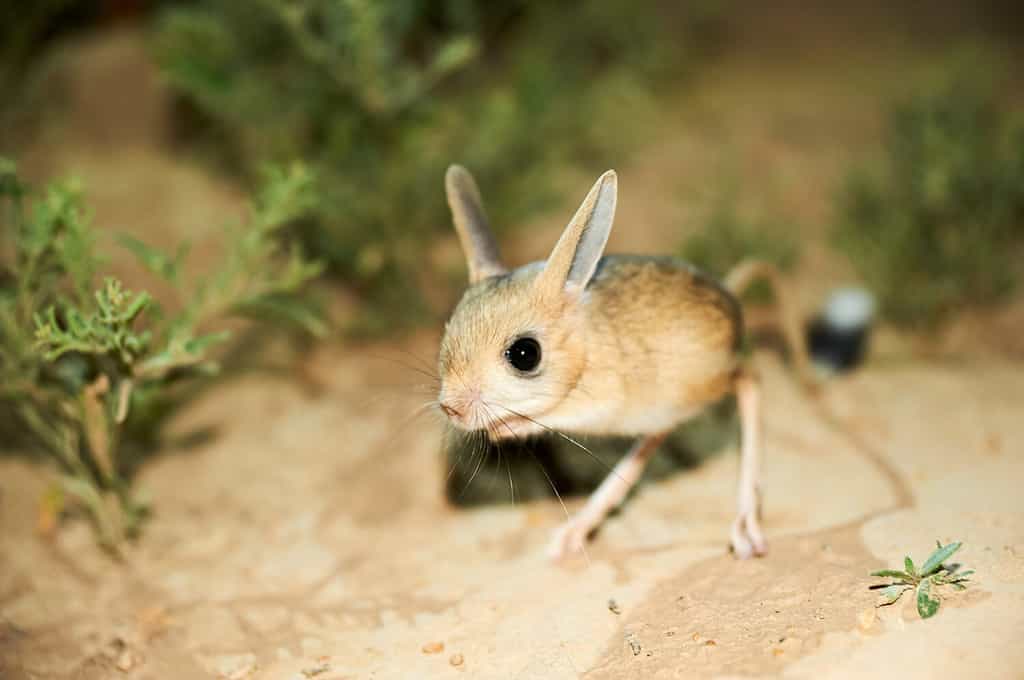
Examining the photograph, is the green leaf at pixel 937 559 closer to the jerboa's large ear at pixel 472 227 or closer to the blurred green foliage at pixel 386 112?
the jerboa's large ear at pixel 472 227

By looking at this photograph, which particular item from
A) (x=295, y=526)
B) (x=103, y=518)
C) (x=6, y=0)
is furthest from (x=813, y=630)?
(x=6, y=0)

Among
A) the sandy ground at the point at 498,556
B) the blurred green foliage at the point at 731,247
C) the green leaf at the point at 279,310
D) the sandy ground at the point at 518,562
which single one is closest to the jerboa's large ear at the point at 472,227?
the sandy ground at the point at 498,556

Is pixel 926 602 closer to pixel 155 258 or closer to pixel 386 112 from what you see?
pixel 155 258

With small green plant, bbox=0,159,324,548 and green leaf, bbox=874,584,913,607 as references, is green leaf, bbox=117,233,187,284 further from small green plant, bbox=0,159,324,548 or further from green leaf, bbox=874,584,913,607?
green leaf, bbox=874,584,913,607

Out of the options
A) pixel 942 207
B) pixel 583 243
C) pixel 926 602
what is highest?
pixel 942 207

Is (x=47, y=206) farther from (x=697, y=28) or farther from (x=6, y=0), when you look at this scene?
(x=697, y=28)

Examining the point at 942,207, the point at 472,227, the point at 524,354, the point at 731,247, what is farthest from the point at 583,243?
the point at 942,207

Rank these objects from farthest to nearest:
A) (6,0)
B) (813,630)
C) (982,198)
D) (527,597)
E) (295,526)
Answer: (6,0) → (982,198) → (295,526) → (527,597) → (813,630)
